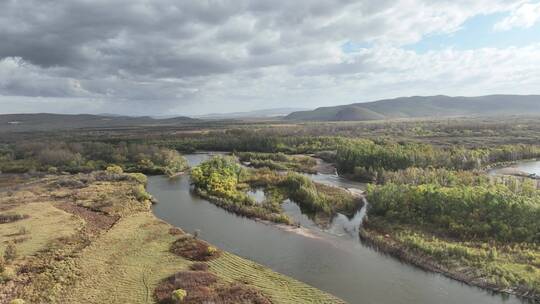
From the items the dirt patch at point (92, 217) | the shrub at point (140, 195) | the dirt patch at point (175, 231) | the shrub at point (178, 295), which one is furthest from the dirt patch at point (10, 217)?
the shrub at point (178, 295)

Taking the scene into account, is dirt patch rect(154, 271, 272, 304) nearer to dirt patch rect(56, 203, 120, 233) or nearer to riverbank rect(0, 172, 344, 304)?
riverbank rect(0, 172, 344, 304)

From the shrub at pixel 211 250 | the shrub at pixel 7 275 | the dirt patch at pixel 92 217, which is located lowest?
the shrub at pixel 211 250

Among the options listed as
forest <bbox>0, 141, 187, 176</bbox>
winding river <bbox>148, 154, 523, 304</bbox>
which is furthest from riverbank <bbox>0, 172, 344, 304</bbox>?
forest <bbox>0, 141, 187, 176</bbox>

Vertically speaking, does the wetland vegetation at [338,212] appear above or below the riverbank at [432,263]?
above

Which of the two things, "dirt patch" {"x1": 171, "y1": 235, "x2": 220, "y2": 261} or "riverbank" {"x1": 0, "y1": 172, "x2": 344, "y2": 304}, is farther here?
"dirt patch" {"x1": 171, "y1": 235, "x2": 220, "y2": 261}

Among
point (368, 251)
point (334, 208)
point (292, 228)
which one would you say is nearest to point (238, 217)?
point (292, 228)

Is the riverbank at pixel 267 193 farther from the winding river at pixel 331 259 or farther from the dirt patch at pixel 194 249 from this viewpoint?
the dirt patch at pixel 194 249
